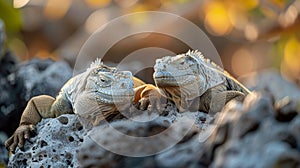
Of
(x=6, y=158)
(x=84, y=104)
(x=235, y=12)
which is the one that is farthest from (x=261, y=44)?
(x=84, y=104)

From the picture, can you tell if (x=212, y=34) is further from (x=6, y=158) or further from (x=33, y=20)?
(x=6, y=158)

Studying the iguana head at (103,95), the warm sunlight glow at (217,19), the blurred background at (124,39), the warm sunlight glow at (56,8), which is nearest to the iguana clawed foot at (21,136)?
the iguana head at (103,95)

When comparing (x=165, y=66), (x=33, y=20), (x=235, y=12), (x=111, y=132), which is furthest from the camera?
(x=33, y=20)

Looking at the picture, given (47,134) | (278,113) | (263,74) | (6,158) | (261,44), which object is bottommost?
(6,158)

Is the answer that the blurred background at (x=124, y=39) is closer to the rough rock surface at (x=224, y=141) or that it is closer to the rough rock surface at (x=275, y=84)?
the rough rock surface at (x=275, y=84)

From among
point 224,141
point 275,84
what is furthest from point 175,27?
point 224,141

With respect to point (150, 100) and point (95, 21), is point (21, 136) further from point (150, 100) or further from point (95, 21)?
point (95, 21)
